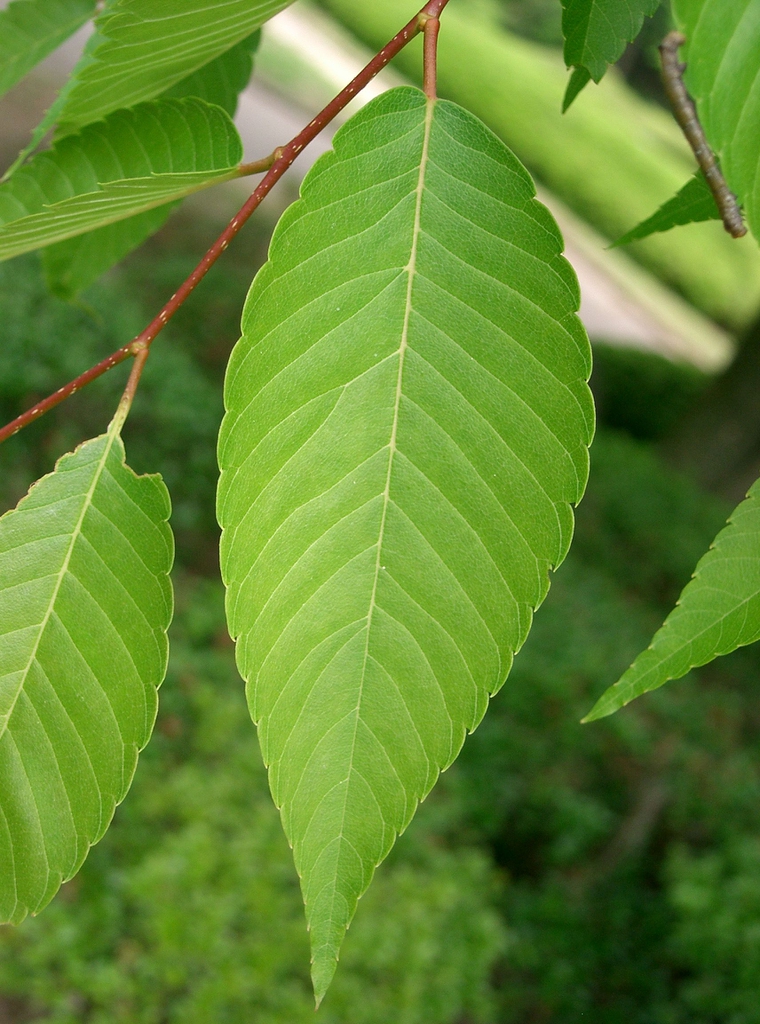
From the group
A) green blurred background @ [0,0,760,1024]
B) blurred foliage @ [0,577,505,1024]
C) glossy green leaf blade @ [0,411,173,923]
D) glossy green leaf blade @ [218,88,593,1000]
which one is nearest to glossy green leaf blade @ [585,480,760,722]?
glossy green leaf blade @ [218,88,593,1000]

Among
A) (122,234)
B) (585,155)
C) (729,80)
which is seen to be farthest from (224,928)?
(585,155)

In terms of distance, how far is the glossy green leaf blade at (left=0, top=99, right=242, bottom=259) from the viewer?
1.87 ft

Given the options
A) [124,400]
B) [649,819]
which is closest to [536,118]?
[649,819]

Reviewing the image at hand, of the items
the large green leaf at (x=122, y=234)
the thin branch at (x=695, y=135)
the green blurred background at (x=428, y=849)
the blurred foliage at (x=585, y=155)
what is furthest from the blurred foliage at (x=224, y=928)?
the blurred foliage at (x=585, y=155)

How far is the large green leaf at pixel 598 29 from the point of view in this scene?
24.9 inches

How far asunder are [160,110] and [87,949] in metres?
2.36

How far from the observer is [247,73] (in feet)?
2.90

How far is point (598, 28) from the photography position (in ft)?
2.10

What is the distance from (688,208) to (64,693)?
593mm

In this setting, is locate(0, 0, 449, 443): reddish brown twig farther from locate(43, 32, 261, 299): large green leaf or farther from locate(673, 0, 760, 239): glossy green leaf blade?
locate(43, 32, 261, 299): large green leaf

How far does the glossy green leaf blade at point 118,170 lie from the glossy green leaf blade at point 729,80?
286mm

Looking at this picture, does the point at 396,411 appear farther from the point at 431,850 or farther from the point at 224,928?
the point at 431,850

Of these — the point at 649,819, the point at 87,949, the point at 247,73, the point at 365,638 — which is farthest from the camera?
the point at 649,819

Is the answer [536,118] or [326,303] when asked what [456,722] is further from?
[536,118]
